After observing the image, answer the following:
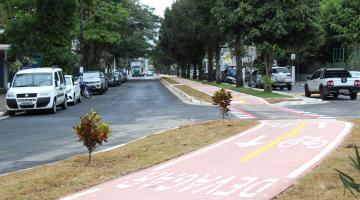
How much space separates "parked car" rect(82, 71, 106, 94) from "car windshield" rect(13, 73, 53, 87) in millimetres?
15720

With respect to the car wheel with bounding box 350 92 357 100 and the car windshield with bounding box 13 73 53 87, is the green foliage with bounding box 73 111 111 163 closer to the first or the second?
the car windshield with bounding box 13 73 53 87

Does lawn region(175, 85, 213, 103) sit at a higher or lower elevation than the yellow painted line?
lower

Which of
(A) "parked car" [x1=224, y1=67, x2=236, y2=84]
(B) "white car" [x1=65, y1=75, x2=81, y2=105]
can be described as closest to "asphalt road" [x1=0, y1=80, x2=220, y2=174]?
(B) "white car" [x1=65, y1=75, x2=81, y2=105]

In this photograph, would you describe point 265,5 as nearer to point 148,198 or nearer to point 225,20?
point 225,20

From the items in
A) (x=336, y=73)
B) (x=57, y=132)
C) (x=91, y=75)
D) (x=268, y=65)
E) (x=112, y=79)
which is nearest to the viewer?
(x=57, y=132)

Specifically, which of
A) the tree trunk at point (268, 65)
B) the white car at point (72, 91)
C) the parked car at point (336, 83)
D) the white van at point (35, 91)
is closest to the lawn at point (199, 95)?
the tree trunk at point (268, 65)

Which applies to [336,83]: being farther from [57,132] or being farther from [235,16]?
[57,132]

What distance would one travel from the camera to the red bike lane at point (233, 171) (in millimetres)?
7250

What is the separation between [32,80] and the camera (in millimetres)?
24094

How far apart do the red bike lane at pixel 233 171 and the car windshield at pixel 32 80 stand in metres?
13.0

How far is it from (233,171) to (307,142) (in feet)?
11.7

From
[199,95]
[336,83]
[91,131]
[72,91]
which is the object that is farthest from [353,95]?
[91,131]

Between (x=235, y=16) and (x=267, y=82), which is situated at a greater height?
(x=235, y=16)

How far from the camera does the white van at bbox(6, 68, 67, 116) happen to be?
2275cm
